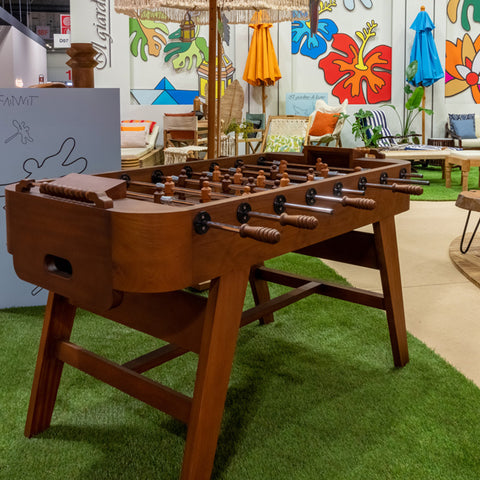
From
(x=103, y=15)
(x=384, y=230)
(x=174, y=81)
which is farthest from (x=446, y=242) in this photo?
(x=103, y=15)

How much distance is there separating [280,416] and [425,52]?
8.38 m

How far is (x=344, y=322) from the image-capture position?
2695 mm

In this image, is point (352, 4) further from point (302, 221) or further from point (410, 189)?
point (302, 221)

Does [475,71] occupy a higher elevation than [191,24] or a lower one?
higher

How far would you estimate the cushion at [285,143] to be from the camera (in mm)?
7756

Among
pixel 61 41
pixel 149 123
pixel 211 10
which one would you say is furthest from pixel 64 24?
pixel 211 10

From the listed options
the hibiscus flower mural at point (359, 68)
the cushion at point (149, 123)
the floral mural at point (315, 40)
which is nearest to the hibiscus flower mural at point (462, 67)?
the hibiscus flower mural at point (359, 68)

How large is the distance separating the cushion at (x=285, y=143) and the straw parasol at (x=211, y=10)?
4.01m

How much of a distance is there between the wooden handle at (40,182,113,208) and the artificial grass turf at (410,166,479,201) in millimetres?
5386

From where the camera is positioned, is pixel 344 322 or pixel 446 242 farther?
pixel 446 242

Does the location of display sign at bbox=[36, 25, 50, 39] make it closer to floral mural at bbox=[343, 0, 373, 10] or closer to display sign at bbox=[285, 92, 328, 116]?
display sign at bbox=[285, 92, 328, 116]

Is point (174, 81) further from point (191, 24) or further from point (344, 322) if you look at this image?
point (344, 322)

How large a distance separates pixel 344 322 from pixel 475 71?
28.7 feet

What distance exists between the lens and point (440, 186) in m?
7.08
